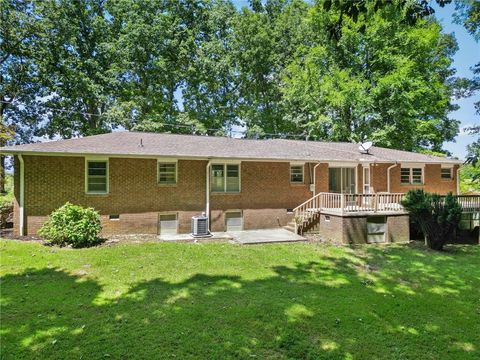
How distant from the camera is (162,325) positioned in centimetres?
512

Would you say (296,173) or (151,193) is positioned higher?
(296,173)

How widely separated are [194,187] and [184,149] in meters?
1.79

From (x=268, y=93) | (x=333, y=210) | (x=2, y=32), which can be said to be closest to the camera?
(x=333, y=210)

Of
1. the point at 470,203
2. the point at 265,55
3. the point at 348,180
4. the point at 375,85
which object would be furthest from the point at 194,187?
the point at 265,55

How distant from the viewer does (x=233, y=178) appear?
14125mm

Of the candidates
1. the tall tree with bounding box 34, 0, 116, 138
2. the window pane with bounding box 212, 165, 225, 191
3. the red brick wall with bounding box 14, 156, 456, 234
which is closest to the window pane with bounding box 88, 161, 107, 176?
the red brick wall with bounding box 14, 156, 456, 234

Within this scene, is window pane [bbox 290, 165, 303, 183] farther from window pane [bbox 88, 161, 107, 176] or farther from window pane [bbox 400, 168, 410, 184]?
window pane [bbox 88, 161, 107, 176]

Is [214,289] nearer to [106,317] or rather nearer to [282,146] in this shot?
[106,317]

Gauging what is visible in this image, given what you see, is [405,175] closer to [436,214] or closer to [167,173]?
[436,214]

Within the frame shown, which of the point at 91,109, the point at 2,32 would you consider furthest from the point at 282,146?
the point at 2,32

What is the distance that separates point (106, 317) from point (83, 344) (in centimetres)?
84

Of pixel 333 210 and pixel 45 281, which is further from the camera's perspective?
pixel 333 210

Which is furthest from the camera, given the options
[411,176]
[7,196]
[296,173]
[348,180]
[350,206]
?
[411,176]

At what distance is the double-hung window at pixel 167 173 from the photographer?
1302 cm
